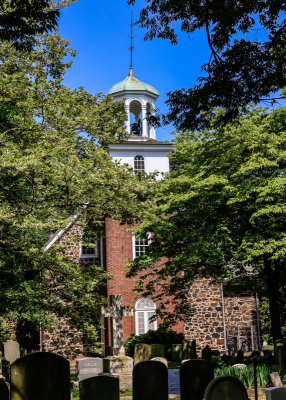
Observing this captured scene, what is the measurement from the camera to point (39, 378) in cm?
625

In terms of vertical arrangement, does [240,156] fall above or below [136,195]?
above

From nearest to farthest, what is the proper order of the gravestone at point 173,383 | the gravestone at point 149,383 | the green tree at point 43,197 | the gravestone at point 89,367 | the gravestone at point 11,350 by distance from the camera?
the gravestone at point 149,383, the gravestone at point 173,383, the green tree at point 43,197, the gravestone at point 89,367, the gravestone at point 11,350

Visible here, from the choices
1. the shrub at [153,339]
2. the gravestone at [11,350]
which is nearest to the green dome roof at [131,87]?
the shrub at [153,339]

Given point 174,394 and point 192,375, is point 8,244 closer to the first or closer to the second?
point 174,394

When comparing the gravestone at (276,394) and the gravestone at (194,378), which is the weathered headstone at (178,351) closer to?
the gravestone at (194,378)

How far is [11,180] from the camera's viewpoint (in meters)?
14.1

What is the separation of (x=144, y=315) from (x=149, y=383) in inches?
775

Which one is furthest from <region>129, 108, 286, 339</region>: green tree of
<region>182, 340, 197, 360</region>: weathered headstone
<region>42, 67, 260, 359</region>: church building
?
<region>42, 67, 260, 359</region>: church building

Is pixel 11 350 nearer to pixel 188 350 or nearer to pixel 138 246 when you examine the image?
pixel 188 350

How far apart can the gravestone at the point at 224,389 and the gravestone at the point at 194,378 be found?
121 centimetres

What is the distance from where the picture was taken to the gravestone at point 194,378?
7.49 metres

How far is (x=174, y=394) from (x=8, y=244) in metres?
6.54

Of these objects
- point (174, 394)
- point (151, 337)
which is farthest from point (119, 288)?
point (174, 394)

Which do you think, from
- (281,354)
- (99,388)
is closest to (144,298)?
(281,354)
